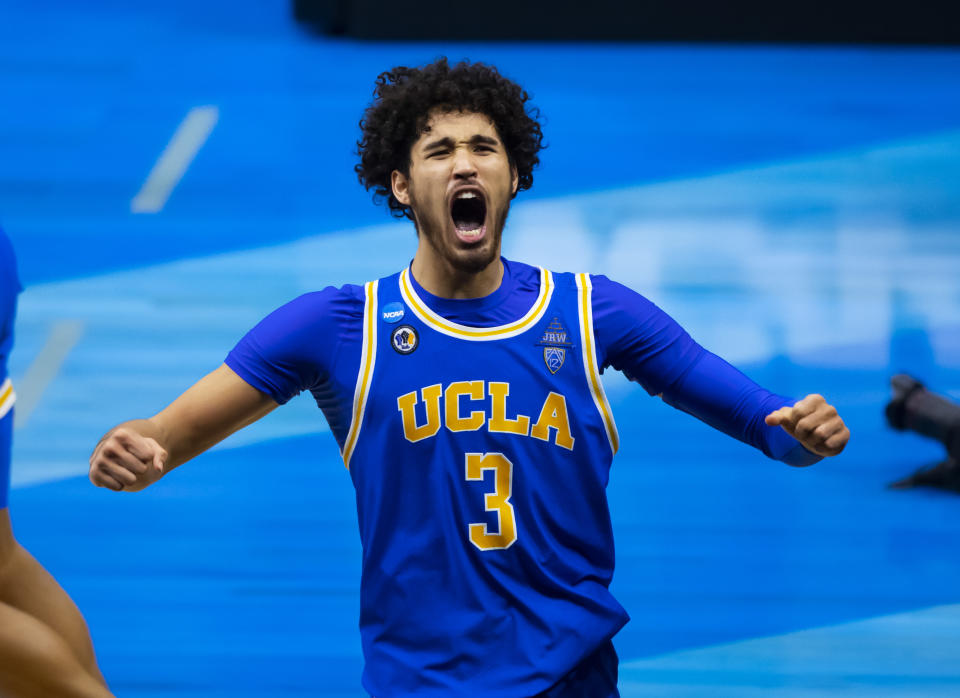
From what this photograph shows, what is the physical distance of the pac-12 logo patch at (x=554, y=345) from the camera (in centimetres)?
312

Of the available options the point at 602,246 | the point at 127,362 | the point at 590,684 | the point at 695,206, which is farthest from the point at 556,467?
the point at 695,206

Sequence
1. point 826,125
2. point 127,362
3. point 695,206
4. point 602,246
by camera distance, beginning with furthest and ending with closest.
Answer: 1. point 826,125
2. point 695,206
3. point 602,246
4. point 127,362

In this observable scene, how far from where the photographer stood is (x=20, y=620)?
357cm

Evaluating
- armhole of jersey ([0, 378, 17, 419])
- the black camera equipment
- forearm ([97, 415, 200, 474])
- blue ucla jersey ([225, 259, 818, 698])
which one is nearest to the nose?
blue ucla jersey ([225, 259, 818, 698])

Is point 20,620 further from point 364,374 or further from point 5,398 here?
point 364,374

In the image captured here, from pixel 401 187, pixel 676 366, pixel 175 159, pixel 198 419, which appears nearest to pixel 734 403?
pixel 676 366

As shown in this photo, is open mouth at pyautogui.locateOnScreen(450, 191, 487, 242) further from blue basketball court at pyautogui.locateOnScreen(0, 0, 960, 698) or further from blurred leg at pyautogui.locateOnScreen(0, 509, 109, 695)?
blue basketball court at pyautogui.locateOnScreen(0, 0, 960, 698)

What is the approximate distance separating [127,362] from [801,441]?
4990mm

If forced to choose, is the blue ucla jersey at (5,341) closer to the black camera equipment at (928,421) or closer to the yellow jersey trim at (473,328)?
the yellow jersey trim at (473,328)

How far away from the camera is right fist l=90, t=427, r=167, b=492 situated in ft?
9.40

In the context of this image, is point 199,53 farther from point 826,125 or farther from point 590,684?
point 590,684

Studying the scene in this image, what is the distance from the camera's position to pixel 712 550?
5.63 meters

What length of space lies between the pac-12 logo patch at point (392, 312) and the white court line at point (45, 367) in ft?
13.4

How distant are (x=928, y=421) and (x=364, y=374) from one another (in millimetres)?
3798
